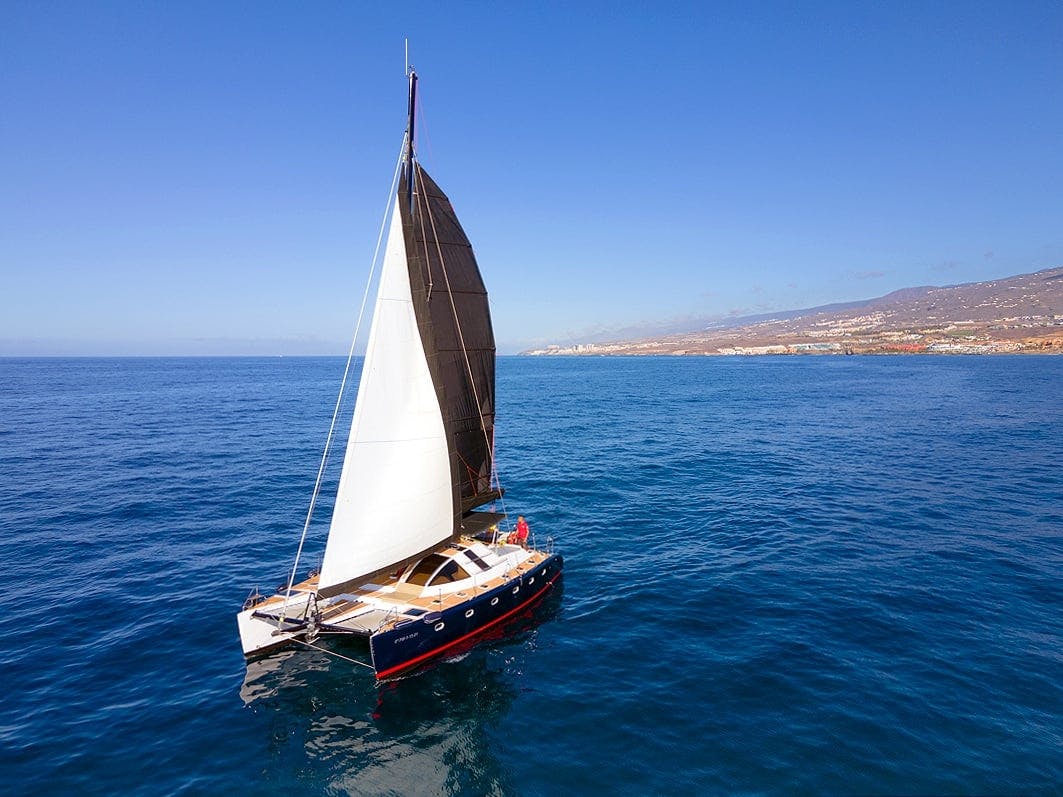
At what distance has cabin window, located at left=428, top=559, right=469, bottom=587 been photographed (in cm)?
2070

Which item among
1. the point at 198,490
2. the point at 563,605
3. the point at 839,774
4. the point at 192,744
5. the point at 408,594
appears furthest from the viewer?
the point at 198,490

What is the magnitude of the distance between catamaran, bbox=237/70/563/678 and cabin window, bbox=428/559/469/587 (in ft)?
0.19

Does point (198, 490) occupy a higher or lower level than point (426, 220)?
lower

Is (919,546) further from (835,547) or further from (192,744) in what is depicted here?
(192,744)

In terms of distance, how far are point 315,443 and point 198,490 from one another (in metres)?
19.4

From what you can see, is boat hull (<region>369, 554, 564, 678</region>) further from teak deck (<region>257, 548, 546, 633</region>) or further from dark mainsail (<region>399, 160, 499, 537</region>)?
dark mainsail (<region>399, 160, 499, 537</region>)

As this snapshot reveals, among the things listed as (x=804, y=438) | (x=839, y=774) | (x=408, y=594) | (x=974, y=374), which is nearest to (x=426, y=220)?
(x=408, y=594)

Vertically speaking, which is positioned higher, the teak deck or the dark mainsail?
the dark mainsail

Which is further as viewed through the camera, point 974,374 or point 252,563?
point 974,374

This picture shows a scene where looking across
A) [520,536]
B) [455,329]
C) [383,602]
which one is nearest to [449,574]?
[383,602]

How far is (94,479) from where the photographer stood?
42.1 meters

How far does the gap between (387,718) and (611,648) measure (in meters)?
8.31

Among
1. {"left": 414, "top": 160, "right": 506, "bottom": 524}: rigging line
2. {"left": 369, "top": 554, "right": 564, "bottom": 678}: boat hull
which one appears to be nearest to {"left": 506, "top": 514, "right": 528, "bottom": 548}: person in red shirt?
{"left": 369, "top": 554, "right": 564, "bottom": 678}: boat hull

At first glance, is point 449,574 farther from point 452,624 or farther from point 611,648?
point 611,648
